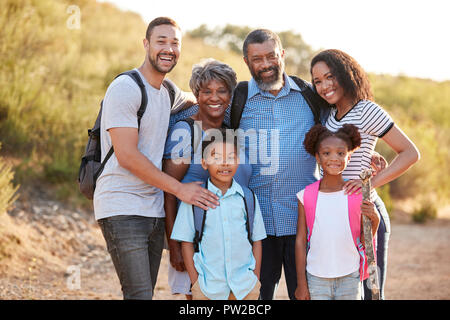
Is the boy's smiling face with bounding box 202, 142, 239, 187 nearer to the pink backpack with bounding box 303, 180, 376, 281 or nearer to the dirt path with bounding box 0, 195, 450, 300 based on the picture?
the pink backpack with bounding box 303, 180, 376, 281

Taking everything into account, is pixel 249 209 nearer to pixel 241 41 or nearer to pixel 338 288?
pixel 338 288

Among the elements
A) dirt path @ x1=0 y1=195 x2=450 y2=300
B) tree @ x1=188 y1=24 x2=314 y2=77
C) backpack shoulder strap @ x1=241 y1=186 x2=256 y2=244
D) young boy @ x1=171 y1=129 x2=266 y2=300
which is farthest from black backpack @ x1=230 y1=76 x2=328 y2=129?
tree @ x1=188 y1=24 x2=314 y2=77

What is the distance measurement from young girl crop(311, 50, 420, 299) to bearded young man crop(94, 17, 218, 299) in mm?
1048

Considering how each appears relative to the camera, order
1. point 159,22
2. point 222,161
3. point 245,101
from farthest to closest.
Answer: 1. point 245,101
2. point 159,22
3. point 222,161

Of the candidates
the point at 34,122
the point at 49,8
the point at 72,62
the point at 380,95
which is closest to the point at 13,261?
the point at 34,122

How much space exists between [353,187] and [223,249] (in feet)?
3.02

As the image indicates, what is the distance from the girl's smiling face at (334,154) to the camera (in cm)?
326

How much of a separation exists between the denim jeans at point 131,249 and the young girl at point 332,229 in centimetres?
98

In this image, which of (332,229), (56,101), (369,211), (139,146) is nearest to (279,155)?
(332,229)

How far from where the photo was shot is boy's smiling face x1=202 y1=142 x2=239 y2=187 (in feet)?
10.6

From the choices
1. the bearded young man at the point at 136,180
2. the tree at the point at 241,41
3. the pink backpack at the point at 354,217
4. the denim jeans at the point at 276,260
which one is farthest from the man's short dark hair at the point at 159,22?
the tree at the point at 241,41

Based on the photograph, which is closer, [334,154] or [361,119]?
[334,154]

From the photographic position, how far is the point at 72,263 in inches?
290
